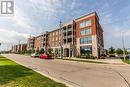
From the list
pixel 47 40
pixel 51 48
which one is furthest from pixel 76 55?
pixel 47 40

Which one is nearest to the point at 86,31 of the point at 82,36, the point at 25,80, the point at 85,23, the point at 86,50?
the point at 82,36

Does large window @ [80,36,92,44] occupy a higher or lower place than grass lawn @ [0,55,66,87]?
higher

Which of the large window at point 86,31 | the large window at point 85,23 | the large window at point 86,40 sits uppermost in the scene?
the large window at point 85,23

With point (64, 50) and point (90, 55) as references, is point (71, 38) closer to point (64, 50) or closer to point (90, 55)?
point (64, 50)

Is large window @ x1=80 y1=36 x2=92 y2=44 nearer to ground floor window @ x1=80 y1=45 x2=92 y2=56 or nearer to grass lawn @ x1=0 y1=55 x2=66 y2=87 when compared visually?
ground floor window @ x1=80 y1=45 x2=92 y2=56

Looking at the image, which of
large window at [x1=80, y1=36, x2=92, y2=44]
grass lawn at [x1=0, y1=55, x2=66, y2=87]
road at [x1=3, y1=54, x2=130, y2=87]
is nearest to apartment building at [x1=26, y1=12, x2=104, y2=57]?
large window at [x1=80, y1=36, x2=92, y2=44]

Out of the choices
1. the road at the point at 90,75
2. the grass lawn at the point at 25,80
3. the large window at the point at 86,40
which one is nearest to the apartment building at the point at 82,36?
the large window at the point at 86,40

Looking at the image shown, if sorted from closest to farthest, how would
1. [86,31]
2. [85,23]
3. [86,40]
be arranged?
[86,40] → [86,31] → [85,23]

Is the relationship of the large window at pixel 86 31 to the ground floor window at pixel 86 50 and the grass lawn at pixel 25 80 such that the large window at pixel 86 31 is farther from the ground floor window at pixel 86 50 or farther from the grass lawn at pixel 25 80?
the grass lawn at pixel 25 80

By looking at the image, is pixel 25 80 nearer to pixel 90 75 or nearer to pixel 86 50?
pixel 90 75

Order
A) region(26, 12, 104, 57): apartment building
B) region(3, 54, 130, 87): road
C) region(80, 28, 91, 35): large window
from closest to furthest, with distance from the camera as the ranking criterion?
region(3, 54, 130, 87): road < region(26, 12, 104, 57): apartment building < region(80, 28, 91, 35): large window

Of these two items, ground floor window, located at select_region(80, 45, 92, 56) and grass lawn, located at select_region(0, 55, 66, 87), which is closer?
grass lawn, located at select_region(0, 55, 66, 87)

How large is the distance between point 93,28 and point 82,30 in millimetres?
6084

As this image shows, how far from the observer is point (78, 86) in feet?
28.2
